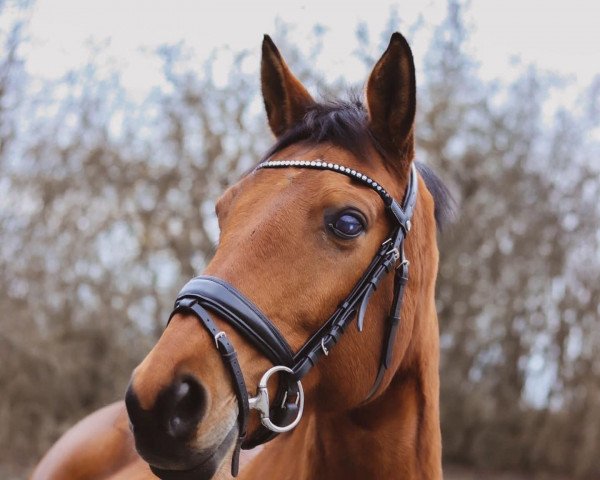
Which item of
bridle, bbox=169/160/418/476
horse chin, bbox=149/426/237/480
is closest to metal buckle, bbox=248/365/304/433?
bridle, bbox=169/160/418/476

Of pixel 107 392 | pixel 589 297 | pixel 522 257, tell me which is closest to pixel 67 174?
pixel 107 392

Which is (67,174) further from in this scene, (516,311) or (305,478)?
(305,478)

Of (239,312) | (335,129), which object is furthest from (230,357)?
(335,129)

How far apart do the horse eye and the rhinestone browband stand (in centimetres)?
19

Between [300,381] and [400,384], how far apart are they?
1.97 feet

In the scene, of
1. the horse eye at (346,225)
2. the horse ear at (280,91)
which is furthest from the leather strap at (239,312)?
the horse ear at (280,91)

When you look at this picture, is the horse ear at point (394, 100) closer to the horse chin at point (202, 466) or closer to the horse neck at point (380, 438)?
the horse neck at point (380, 438)

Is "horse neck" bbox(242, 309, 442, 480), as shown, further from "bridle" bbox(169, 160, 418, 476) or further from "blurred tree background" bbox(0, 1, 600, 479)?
"blurred tree background" bbox(0, 1, 600, 479)

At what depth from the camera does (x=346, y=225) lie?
2.40 m

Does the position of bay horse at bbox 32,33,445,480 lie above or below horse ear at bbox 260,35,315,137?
below

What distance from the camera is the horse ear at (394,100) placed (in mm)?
2656

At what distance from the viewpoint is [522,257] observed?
11047 mm

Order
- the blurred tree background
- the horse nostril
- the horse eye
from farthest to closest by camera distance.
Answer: the blurred tree background → the horse eye → the horse nostril

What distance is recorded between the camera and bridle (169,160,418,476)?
2121mm
